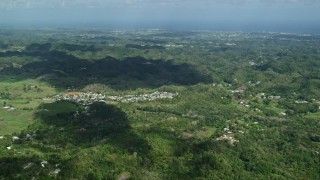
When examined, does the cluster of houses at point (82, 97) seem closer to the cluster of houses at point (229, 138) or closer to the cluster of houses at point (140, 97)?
the cluster of houses at point (140, 97)

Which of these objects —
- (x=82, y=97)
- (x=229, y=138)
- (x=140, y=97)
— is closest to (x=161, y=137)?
(x=229, y=138)

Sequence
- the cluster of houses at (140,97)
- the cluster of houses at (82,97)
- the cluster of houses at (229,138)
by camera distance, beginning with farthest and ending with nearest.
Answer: the cluster of houses at (140,97)
the cluster of houses at (82,97)
the cluster of houses at (229,138)

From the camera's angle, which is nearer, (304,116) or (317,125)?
(317,125)

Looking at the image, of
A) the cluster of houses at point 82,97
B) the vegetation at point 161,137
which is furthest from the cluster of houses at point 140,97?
the cluster of houses at point 82,97

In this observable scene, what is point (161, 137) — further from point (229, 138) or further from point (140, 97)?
point (140, 97)

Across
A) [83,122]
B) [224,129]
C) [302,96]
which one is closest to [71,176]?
[83,122]

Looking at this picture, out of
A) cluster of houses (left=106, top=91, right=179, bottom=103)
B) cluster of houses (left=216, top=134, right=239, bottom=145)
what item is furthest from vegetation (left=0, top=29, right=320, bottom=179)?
cluster of houses (left=106, top=91, right=179, bottom=103)

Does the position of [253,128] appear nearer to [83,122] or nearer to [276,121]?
[276,121]

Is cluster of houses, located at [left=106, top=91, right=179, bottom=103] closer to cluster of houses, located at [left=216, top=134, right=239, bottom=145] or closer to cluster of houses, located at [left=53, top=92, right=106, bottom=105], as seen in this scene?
cluster of houses, located at [left=53, top=92, right=106, bottom=105]
